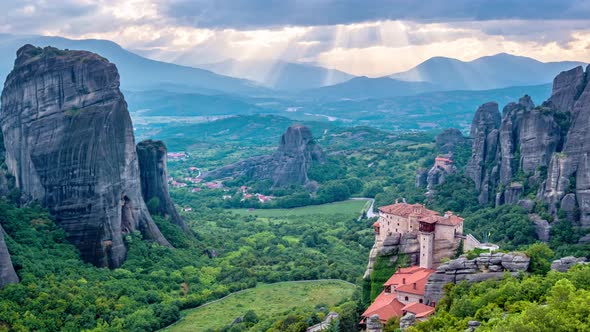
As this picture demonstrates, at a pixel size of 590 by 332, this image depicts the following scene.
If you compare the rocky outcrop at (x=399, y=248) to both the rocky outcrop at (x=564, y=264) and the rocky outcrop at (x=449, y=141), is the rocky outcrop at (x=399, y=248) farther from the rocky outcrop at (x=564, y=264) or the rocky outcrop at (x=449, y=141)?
the rocky outcrop at (x=449, y=141)

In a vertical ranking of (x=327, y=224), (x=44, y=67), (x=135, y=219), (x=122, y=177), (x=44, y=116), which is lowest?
(x=327, y=224)

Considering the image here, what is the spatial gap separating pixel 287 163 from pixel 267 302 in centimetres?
7592

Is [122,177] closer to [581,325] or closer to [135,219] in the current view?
[135,219]

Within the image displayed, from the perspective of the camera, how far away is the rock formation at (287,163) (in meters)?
140

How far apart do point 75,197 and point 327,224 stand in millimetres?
47503

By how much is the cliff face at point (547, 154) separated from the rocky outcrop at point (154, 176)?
40.2 metres

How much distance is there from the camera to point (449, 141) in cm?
14788

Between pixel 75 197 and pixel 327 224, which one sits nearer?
pixel 75 197

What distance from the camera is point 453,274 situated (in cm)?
4575

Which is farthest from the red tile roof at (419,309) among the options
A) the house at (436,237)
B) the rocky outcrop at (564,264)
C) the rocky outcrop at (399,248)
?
the rocky outcrop at (564,264)

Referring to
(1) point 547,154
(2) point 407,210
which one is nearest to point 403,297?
(2) point 407,210

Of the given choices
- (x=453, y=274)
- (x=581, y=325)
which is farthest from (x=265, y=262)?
(x=581, y=325)

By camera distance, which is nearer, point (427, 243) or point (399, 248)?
point (427, 243)

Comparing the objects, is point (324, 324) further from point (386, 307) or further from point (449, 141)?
point (449, 141)
